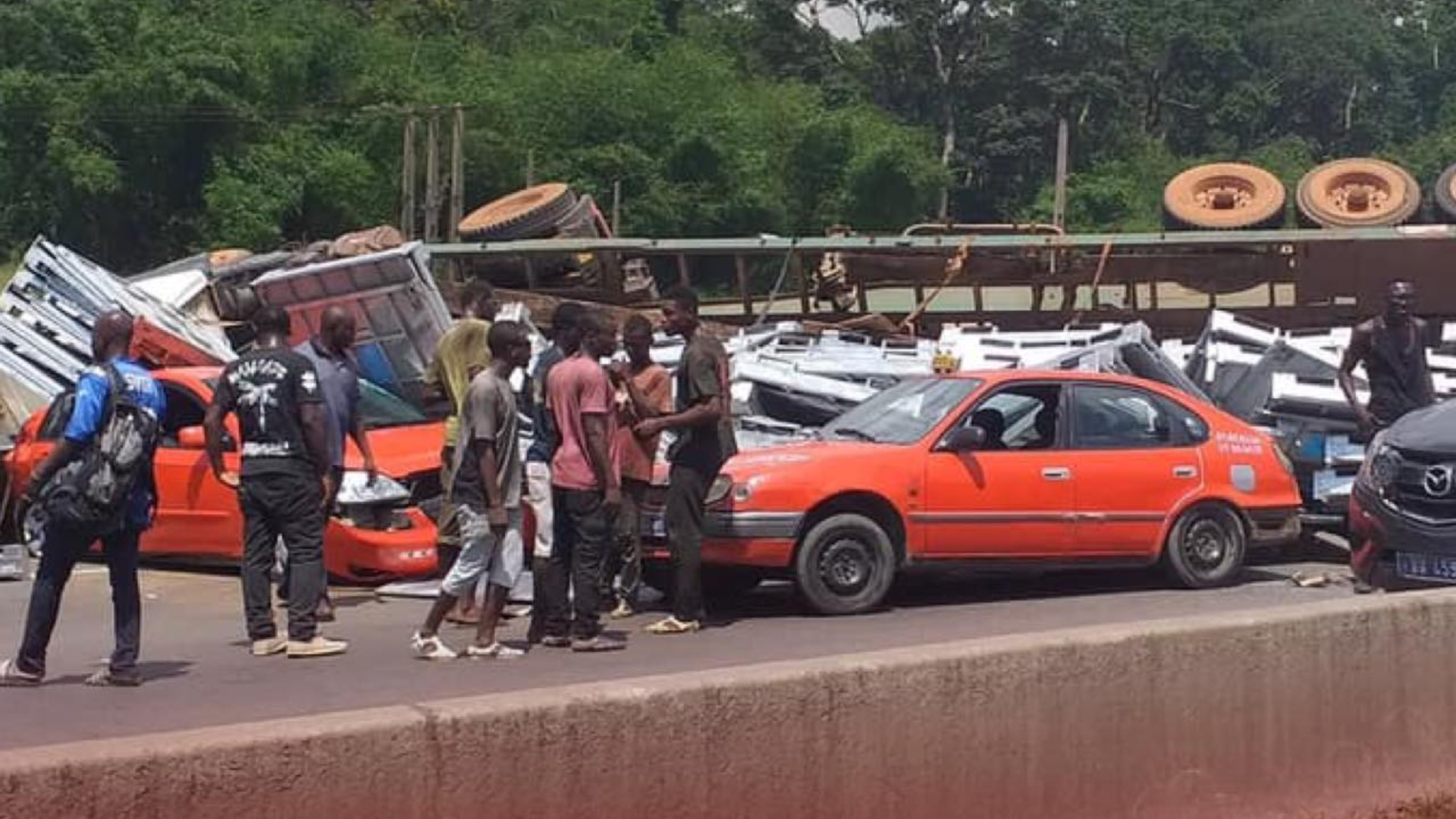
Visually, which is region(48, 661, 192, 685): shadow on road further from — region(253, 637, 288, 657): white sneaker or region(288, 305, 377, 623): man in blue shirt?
region(288, 305, 377, 623): man in blue shirt

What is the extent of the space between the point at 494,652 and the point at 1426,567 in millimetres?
4380

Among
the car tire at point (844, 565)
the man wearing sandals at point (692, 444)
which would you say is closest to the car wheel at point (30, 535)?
the man wearing sandals at point (692, 444)

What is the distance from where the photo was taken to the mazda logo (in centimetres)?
867

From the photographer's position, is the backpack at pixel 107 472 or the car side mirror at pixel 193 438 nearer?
the backpack at pixel 107 472

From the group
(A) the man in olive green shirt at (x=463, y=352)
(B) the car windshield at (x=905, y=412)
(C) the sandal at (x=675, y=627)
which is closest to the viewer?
(C) the sandal at (x=675, y=627)

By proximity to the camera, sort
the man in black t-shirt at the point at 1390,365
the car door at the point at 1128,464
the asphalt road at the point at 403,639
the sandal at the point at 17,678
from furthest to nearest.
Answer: the man in black t-shirt at the point at 1390,365, the car door at the point at 1128,464, the sandal at the point at 17,678, the asphalt road at the point at 403,639

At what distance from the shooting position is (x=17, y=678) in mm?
8094

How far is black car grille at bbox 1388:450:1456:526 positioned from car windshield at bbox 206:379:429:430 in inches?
261

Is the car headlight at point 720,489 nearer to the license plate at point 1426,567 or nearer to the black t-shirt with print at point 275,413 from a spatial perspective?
the black t-shirt with print at point 275,413

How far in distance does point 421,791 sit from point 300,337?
438 inches

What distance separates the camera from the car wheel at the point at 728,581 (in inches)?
411

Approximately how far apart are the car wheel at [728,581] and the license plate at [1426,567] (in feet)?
11.0

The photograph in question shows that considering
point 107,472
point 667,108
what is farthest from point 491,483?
point 667,108

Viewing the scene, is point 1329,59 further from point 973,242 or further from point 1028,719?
point 1028,719
